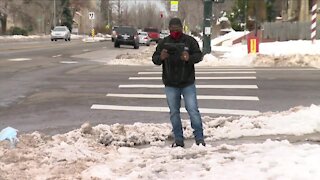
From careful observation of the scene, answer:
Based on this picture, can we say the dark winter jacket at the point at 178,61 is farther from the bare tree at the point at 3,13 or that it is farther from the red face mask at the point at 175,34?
the bare tree at the point at 3,13

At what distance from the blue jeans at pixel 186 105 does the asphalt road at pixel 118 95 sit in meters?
2.36

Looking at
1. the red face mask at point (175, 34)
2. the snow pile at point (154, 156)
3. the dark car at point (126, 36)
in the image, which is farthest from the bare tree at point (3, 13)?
the red face mask at point (175, 34)

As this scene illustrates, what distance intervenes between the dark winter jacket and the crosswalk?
3.45m

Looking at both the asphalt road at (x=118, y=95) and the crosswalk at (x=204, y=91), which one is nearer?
the asphalt road at (x=118, y=95)

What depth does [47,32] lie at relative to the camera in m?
92.4

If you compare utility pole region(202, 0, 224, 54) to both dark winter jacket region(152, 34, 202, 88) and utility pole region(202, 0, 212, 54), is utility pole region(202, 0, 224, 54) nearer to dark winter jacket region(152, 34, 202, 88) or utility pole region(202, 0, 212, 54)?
utility pole region(202, 0, 212, 54)

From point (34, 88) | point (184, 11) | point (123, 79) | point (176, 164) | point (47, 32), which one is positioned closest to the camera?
point (176, 164)

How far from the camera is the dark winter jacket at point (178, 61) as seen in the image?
7.05m

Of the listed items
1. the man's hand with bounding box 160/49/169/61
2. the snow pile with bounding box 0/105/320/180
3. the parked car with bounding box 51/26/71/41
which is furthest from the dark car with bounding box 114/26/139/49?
the man's hand with bounding box 160/49/169/61

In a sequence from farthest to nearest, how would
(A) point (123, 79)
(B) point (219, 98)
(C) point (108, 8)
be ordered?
(C) point (108, 8), (A) point (123, 79), (B) point (219, 98)

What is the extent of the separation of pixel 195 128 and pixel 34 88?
805cm

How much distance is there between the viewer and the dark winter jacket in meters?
7.05

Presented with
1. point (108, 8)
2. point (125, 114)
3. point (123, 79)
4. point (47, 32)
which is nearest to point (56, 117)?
point (125, 114)

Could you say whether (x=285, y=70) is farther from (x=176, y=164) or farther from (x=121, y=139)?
(x=176, y=164)
